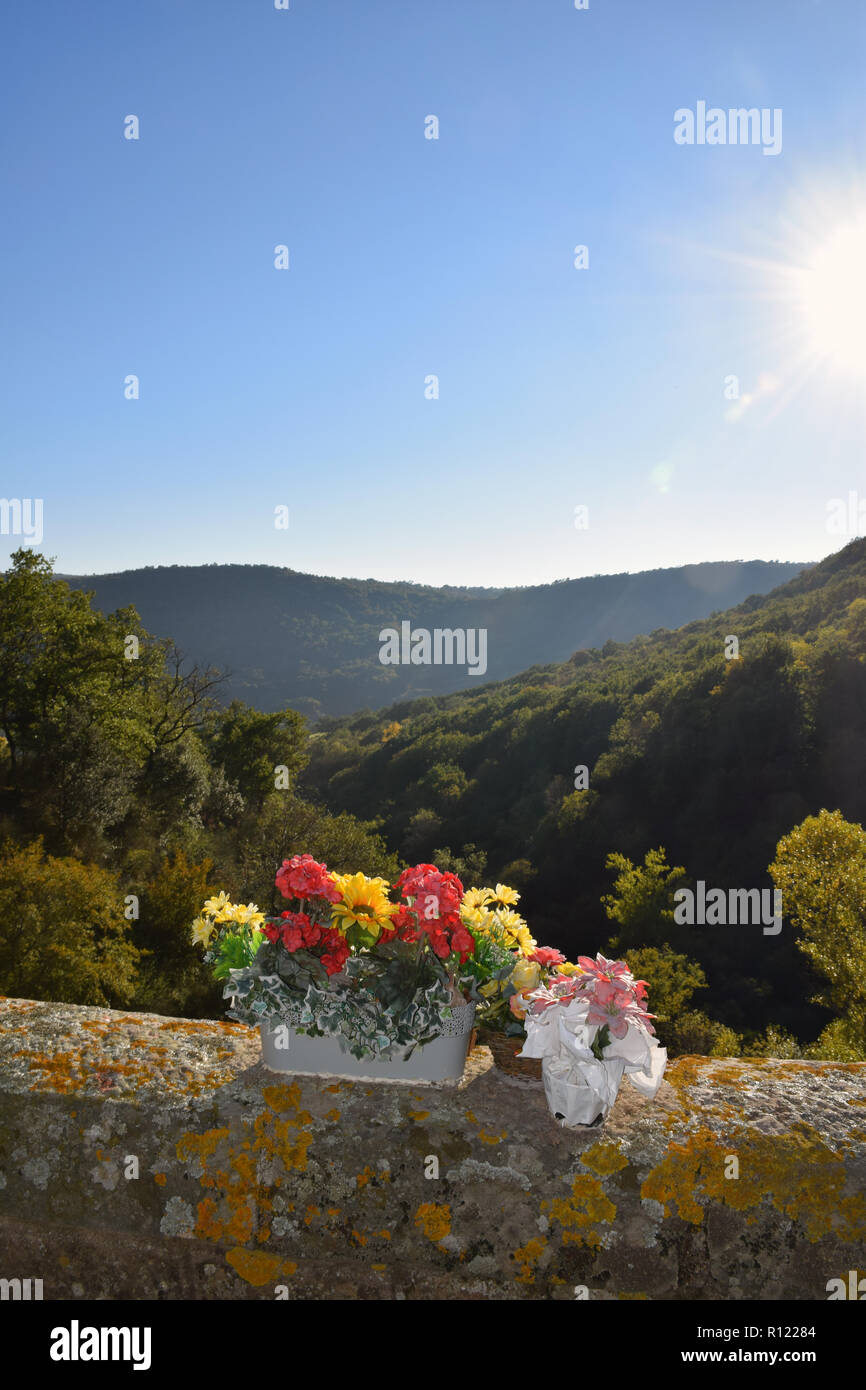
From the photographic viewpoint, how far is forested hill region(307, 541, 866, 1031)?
133 feet

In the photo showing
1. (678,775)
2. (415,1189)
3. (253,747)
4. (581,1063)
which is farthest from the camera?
(678,775)

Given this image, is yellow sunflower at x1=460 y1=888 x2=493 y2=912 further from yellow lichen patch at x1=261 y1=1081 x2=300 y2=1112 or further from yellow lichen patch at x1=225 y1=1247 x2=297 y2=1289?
yellow lichen patch at x1=225 y1=1247 x2=297 y2=1289

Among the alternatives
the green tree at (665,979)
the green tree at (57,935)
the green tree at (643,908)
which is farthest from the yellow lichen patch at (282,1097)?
the green tree at (643,908)

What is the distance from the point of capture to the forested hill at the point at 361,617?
125 meters

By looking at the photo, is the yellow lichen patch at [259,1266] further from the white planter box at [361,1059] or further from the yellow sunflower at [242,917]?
the yellow sunflower at [242,917]

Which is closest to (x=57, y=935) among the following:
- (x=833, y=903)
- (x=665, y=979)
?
(x=833, y=903)

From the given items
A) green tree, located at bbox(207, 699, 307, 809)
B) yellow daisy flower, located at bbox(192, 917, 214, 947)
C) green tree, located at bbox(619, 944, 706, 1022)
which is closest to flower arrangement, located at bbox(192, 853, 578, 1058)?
yellow daisy flower, located at bbox(192, 917, 214, 947)

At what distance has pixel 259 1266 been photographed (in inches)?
94.6

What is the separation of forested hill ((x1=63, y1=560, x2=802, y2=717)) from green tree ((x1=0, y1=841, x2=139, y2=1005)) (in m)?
101

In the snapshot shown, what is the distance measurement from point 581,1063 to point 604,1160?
29 centimetres

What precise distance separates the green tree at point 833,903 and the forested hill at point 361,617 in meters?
100

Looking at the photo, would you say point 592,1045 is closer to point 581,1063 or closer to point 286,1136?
point 581,1063

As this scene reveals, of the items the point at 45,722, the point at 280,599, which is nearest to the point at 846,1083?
the point at 45,722

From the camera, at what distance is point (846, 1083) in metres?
2.88
